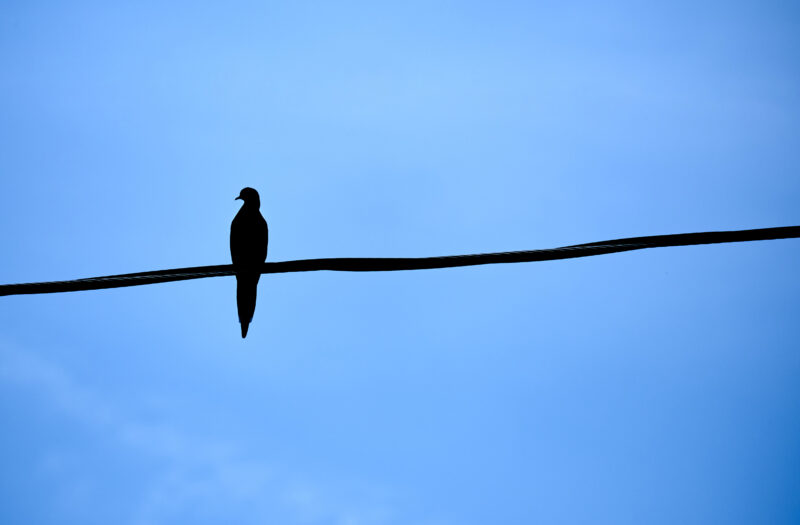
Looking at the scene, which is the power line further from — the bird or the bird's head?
the bird's head

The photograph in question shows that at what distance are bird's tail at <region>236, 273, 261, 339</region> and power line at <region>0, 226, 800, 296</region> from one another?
279 cm

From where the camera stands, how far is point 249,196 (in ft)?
19.9

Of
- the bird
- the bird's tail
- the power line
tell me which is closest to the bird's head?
the bird

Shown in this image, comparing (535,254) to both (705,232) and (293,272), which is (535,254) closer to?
(705,232)

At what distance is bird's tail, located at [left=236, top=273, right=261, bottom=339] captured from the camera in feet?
18.0

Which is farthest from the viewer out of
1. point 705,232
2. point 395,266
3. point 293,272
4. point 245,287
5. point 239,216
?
point 239,216

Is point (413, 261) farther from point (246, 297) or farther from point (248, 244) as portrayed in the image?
point (248, 244)

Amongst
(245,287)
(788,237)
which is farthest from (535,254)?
(245,287)

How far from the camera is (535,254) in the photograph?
2.43 metres

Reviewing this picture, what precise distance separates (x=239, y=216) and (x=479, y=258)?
3916mm

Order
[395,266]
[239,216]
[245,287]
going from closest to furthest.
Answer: [395,266], [245,287], [239,216]

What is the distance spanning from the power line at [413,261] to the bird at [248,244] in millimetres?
2673

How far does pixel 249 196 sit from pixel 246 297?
1.06m

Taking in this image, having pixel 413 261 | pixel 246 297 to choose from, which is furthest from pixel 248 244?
pixel 413 261
